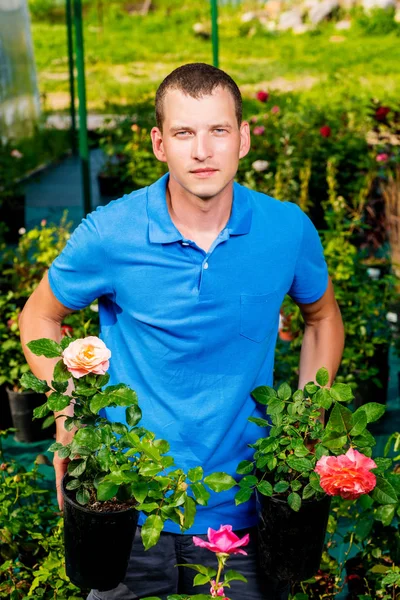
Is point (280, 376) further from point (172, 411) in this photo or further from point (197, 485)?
point (197, 485)

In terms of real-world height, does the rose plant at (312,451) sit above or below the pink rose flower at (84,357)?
below

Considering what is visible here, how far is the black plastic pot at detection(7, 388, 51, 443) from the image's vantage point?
12.9 ft

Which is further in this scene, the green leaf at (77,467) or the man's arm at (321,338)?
the man's arm at (321,338)

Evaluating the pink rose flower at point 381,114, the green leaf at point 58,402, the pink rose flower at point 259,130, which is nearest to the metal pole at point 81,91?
the pink rose flower at point 259,130

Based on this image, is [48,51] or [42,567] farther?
[48,51]

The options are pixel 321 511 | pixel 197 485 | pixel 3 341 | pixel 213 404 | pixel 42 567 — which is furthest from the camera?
pixel 3 341

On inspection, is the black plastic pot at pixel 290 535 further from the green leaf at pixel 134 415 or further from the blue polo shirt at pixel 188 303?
the green leaf at pixel 134 415

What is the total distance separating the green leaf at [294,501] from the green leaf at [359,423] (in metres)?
0.15

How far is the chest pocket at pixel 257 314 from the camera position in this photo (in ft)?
6.21

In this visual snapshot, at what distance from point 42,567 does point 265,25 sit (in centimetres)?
1697

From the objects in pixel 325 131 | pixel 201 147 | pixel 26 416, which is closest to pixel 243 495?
pixel 201 147

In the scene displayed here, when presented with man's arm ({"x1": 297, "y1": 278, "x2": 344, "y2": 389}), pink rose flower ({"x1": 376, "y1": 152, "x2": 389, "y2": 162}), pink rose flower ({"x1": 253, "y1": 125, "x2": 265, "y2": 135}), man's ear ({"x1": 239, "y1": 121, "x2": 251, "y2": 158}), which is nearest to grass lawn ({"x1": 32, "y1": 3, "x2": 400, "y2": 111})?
pink rose flower ({"x1": 253, "y1": 125, "x2": 265, "y2": 135})

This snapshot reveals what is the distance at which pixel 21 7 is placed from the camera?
7.83 m

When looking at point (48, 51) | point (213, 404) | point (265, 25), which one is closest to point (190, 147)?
point (213, 404)
